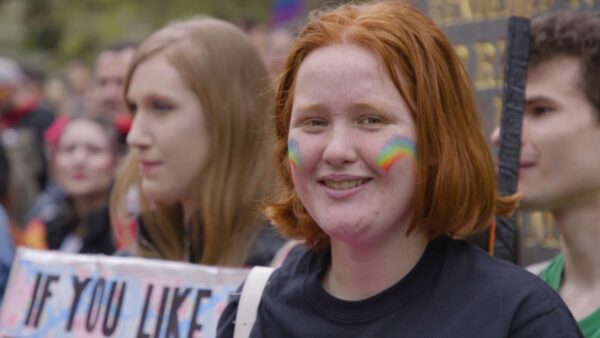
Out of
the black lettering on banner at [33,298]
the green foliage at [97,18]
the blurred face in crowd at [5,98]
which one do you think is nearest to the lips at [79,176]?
the black lettering on banner at [33,298]

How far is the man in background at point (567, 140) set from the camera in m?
3.48

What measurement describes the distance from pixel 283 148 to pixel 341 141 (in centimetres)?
35

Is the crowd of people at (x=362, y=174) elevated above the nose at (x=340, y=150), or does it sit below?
below

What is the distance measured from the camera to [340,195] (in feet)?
8.11

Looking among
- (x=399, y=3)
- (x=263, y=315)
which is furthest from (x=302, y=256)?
(x=399, y=3)

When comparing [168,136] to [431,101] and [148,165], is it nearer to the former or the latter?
[148,165]

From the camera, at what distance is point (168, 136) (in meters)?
3.89

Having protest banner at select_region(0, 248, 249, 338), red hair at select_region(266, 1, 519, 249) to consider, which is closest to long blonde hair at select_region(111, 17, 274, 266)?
protest banner at select_region(0, 248, 249, 338)

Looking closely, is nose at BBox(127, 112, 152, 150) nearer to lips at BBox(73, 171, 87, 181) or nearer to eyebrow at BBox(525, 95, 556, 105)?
eyebrow at BBox(525, 95, 556, 105)

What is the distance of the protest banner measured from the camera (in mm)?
3486

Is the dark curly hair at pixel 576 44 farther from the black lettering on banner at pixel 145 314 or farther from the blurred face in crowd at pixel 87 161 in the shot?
the blurred face in crowd at pixel 87 161

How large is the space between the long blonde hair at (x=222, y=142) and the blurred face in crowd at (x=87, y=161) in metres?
2.58

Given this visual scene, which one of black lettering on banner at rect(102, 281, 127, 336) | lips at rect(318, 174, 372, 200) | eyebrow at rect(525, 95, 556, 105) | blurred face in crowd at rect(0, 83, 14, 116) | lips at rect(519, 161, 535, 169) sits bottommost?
blurred face in crowd at rect(0, 83, 14, 116)

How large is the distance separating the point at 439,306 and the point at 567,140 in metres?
1.28
